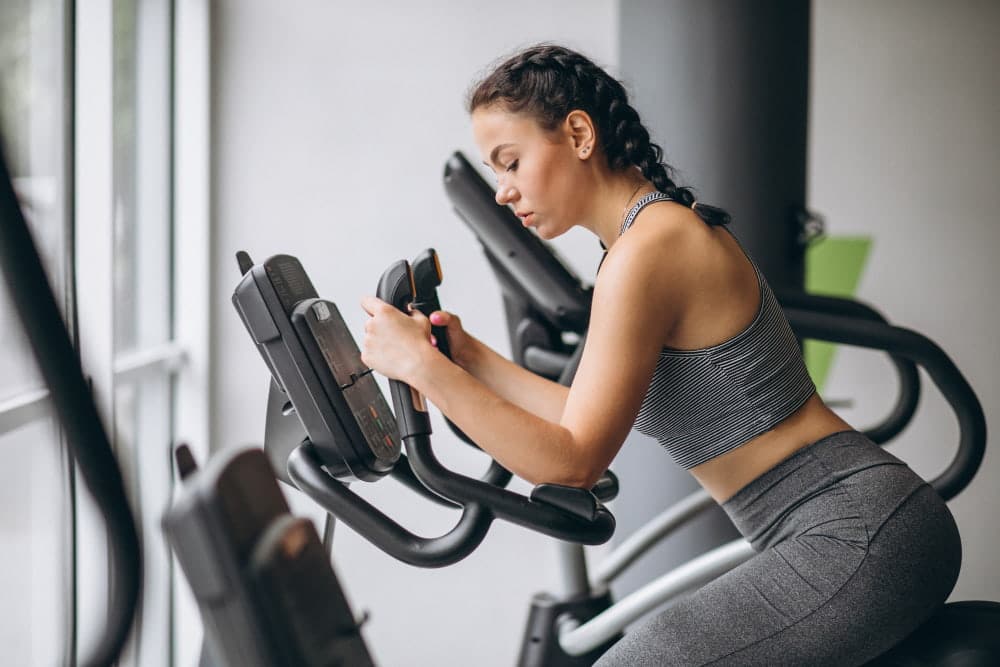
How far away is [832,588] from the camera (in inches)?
45.6

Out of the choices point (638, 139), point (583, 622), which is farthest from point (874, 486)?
point (583, 622)

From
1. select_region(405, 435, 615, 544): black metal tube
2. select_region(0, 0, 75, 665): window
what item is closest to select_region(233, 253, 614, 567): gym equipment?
select_region(405, 435, 615, 544): black metal tube

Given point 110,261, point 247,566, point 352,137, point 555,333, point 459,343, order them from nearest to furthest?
point 247,566 < point 459,343 < point 555,333 < point 110,261 < point 352,137

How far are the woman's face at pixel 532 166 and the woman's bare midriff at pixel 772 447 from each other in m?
0.39

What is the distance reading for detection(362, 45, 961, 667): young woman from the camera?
1.16 m

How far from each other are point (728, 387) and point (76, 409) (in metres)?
0.98

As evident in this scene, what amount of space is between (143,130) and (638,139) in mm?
2050

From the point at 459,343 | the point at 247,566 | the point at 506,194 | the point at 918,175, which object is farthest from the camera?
the point at 918,175

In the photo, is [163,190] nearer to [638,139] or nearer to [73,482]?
[638,139]

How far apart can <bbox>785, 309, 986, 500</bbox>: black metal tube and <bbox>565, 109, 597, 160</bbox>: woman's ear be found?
56 cm

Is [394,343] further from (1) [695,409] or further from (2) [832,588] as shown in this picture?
(2) [832,588]

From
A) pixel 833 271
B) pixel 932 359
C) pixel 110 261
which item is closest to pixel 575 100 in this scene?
pixel 932 359

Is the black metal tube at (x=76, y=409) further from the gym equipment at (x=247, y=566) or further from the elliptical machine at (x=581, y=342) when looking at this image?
the elliptical machine at (x=581, y=342)

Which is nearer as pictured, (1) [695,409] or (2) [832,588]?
(2) [832,588]
